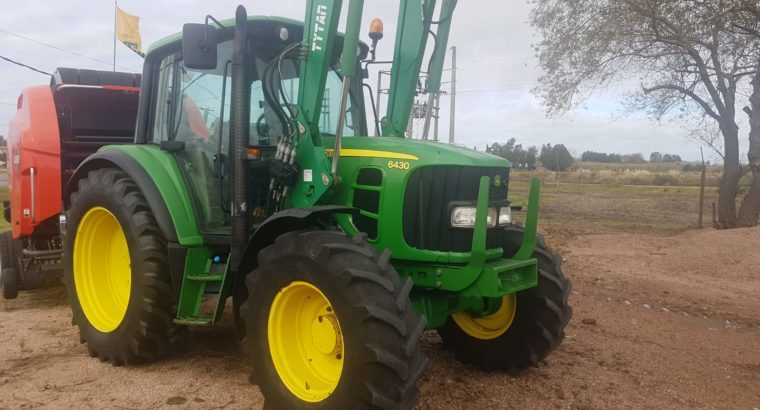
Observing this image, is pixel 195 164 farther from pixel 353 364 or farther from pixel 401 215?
pixel 353 364

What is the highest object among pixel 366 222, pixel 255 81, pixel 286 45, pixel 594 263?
pixel 286 45

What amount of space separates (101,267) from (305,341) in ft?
8.30

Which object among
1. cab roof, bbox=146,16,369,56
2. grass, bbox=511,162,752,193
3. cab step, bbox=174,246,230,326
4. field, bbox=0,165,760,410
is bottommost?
field, bbox=0,165,760,410

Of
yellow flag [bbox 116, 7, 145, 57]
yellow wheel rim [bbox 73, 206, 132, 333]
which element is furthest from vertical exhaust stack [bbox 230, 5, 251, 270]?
yellow flag [bbox 116, 7, 145, 57]

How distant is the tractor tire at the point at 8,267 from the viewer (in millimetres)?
6773

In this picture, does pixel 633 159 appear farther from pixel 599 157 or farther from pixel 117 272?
pixel 117 272

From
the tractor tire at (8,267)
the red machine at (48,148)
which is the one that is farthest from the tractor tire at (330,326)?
the tractor tire at (8,267)

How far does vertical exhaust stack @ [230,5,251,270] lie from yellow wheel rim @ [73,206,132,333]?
4.66 feet

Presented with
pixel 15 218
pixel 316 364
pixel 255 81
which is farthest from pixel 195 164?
pixel 15 218

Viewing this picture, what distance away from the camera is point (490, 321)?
15.5ft

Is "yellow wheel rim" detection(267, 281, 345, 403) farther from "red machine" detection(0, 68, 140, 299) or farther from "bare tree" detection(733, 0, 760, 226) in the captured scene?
"bare tree" detection(733, 0, 760, 226)

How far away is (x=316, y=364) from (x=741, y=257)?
9.34 meters

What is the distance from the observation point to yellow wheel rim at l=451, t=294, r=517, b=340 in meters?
4.60

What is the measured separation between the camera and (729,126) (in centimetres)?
1459
